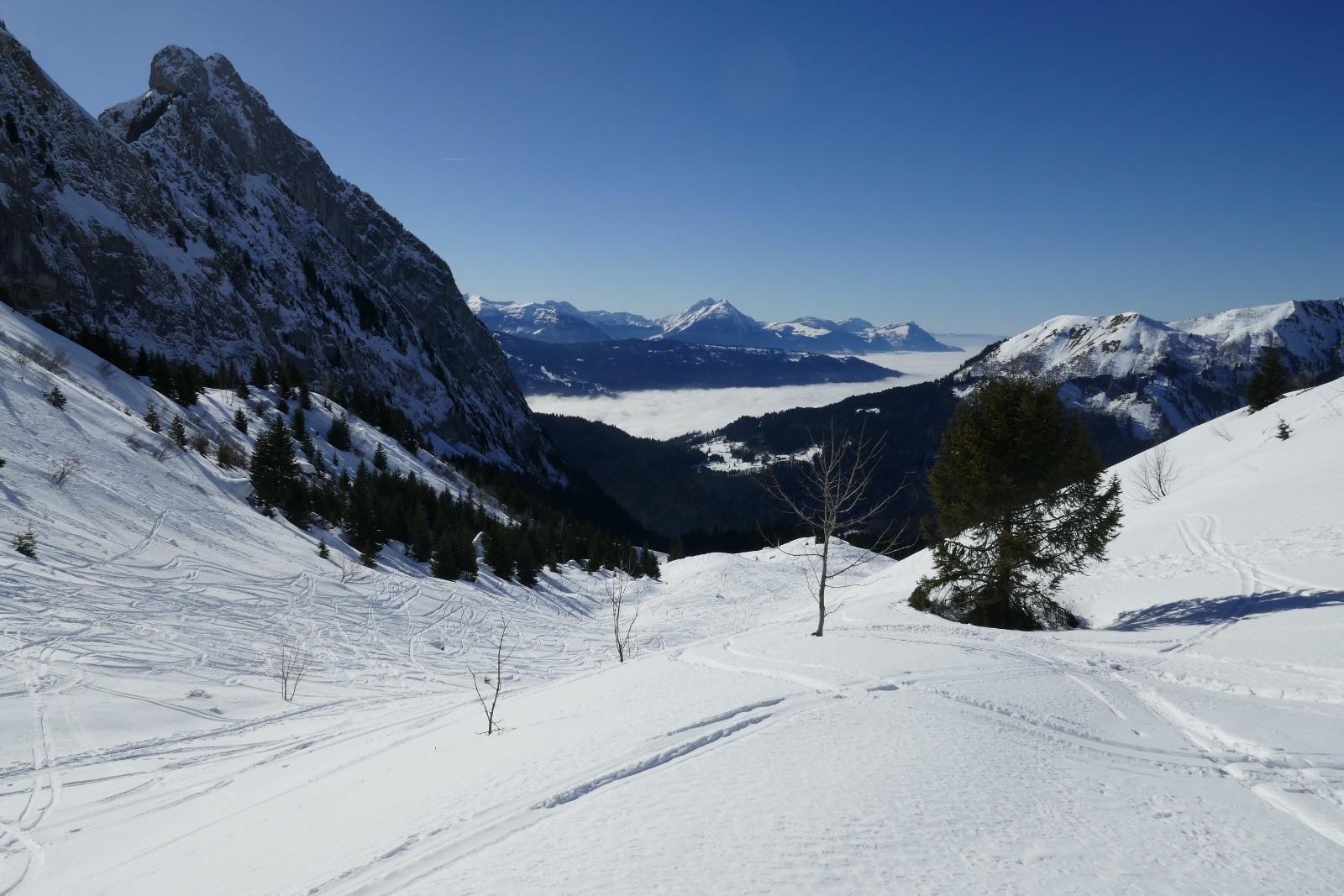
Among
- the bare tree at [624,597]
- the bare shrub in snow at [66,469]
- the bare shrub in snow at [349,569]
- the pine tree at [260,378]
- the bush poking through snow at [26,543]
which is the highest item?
the pine tree at [260,378]

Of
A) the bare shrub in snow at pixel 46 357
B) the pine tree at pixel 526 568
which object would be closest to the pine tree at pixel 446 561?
the pine tree at pixel 526 568

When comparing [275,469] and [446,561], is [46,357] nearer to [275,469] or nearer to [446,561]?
[275,469]

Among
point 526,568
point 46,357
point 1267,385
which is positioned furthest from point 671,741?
point 1267,385

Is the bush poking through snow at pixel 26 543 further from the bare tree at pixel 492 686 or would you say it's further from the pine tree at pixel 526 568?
the pine tree at pixel 526 568

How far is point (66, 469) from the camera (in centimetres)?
1819

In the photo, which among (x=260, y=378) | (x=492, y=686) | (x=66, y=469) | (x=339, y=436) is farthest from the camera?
(x=260, y=378)

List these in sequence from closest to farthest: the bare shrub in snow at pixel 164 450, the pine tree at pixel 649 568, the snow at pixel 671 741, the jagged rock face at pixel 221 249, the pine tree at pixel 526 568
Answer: the snow at pixel 671 741 → the bare shrub in snow at pixel 164 450 → the pine tree at pixel 526 568 → the pine tree at pixel 649 568 → the jagged rock face at pixel 221 249

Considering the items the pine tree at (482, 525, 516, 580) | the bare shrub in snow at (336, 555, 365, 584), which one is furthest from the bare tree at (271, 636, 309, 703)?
the pine tree at (482, 525, 516, 580)

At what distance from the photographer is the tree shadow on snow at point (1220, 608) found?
1288cm

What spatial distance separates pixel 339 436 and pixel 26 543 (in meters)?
37.8

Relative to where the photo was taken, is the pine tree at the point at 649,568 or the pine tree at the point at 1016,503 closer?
the pine tree at the point at 1016,503

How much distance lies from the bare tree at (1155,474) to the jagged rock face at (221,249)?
91204 millimetres

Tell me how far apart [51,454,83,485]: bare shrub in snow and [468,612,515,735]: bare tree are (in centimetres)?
1351

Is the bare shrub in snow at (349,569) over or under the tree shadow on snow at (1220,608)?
under
